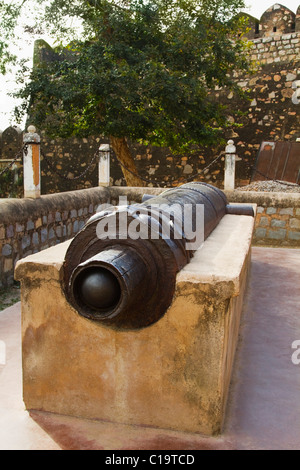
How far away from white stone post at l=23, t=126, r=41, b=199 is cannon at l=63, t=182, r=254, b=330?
9.91 ft

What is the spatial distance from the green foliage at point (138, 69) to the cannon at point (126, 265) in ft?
18.8

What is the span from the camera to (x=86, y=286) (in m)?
1.88

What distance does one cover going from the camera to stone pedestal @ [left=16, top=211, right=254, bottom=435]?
2098 mm

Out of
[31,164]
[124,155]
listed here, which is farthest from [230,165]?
[31,164]

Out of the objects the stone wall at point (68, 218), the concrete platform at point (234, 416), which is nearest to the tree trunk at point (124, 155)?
the stone wall at point (68, 218)

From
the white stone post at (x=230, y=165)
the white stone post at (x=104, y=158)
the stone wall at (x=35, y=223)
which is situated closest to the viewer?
the stone wall at (x=35, y=223)

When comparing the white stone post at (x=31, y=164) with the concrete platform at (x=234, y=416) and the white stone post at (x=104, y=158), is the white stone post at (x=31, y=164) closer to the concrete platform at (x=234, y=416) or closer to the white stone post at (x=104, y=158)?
the concrete platform at (x=234, y=416)

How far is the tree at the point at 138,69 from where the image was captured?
25.4 ft

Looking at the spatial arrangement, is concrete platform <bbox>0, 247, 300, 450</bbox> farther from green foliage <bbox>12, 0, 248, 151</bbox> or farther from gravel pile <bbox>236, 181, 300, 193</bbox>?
gravel pile <bbox>236, 181, 300, 193</bbox>

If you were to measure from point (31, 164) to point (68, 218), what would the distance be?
1.02 meters

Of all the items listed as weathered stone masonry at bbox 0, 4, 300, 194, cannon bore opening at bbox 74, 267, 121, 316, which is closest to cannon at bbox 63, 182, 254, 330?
cannon bore opening at bbox 74, 267, 121, 316

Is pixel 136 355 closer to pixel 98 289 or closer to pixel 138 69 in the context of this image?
pixel 98 289

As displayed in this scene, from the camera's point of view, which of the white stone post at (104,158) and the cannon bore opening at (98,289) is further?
the white stone post at (104,158)

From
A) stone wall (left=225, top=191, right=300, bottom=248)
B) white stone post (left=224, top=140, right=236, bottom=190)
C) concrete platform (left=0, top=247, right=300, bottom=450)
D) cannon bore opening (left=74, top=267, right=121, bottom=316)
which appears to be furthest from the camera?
white stone post (left=224, top=140, right=236, bottom=190)
